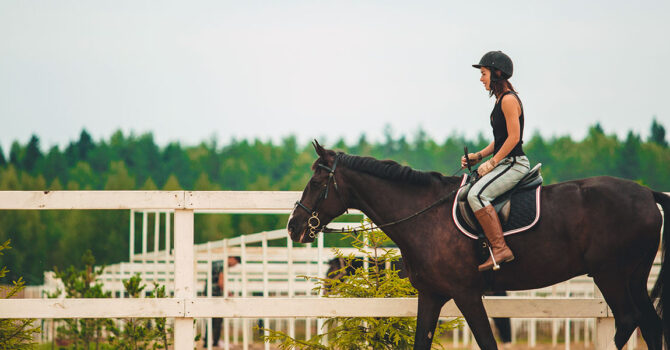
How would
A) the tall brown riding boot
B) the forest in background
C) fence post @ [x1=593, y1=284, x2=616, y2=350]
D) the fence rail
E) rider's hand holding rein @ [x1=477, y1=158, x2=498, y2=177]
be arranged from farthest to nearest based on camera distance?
the forest in background, fence post @ [x1=593, y1=284, x2=616, y2=350], the fence rail, rider's hand holding rein @ [x1=477, y1=158, x2=498, y2=177], the tall brown riding boot

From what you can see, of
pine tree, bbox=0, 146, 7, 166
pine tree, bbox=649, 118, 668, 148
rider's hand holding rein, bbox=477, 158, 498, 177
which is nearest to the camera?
rider's hand holding rein, bbox=477, 158, 498, 177

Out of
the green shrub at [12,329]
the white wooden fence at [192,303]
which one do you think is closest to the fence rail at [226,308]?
the white wooden fence at [192,303]

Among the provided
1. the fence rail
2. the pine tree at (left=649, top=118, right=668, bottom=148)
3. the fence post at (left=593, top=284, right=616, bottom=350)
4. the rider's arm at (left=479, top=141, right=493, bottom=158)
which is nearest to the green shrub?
the fence rail

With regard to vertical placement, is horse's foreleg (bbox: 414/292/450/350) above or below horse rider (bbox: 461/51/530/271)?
below

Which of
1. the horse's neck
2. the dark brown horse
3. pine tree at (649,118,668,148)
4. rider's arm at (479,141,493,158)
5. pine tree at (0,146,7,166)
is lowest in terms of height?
the dark brown horse

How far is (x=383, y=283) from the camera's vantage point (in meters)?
6.48

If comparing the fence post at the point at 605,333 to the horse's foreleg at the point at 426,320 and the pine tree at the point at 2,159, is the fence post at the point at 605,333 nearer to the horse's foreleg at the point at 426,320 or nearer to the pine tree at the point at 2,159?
the horse's foreleg at the point at 426,320

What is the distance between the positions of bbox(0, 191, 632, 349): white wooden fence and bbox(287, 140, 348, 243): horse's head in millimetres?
425

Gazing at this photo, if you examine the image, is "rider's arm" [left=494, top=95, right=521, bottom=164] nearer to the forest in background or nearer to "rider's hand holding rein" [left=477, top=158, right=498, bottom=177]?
"rider's hand holding rein" [left=477, top=158, right=498, bottom=177]

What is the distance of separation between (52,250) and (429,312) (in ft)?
156

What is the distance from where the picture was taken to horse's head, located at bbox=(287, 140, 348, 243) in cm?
584

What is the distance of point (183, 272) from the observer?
6.21 m

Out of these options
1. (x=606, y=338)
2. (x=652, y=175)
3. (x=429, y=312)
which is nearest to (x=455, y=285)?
(x=429, y=312)

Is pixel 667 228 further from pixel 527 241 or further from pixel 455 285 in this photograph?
pixel 455 285
